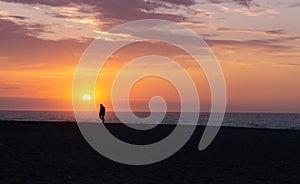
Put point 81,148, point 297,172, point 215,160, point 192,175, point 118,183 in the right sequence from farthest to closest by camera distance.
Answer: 1. point 81,148
2. point 215,160
3. point 297,172
4. point 192,175
5. point 118,183

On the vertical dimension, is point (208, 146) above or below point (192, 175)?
below

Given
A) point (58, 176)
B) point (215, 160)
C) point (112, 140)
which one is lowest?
point (112, 140)

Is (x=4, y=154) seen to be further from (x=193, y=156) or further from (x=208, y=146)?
(x=208, y=146)

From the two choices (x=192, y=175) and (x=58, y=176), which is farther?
(x=192, y=175)

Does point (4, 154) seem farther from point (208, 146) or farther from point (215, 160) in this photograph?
point (208, 146)

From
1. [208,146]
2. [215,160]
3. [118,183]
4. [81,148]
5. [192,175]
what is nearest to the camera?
[118,183]

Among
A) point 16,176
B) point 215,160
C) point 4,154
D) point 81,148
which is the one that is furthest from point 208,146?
point 16,176

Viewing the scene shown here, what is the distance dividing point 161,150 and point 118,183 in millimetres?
10433

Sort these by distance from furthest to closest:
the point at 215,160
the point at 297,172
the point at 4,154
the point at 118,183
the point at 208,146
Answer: the point at 208,146 < the point at 215,160 < the point at 4,154 < the point at 297,172 < the point at 118,183

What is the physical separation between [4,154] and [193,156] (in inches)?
387

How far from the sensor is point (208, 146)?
94.5 feet

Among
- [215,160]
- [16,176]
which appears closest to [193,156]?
[215,160]

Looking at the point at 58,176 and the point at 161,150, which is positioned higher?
the point at 58,176

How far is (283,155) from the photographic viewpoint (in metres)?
25.3
